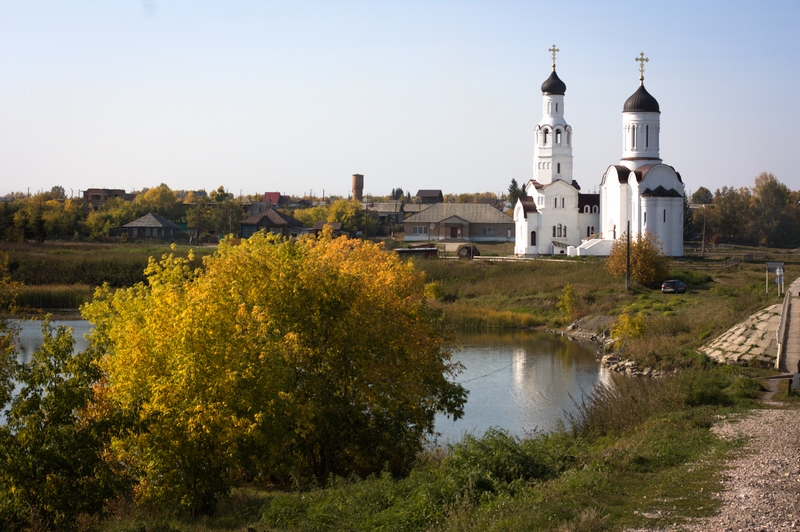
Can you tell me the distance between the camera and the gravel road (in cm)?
894

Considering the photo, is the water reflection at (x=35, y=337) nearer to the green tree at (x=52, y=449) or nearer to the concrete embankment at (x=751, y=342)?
the green tree at (x=52, y=449)

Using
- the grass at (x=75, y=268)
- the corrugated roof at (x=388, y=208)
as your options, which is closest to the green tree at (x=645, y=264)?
the grass at (x=75, y=268)

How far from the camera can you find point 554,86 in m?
61.0

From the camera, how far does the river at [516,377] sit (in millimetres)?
22344

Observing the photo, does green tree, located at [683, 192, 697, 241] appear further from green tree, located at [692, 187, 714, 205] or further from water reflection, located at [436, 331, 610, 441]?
green tree, located at [692, 187, 714, 205]

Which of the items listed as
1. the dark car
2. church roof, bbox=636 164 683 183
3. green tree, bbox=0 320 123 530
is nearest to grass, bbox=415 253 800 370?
the dark car

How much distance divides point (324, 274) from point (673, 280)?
103ft

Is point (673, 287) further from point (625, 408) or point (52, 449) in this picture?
point (52, 449)

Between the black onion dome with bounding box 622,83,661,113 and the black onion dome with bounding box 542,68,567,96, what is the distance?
202 inches

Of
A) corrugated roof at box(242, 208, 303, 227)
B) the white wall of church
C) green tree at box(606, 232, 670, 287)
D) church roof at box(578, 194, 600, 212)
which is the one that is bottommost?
green tree at box(606, 232, 670, 287)

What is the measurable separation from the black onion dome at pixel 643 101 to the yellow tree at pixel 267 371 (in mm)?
40911

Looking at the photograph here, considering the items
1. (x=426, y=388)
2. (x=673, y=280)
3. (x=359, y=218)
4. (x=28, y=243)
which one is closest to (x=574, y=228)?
(x=673, y=280)

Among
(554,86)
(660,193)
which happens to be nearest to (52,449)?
(660,193)

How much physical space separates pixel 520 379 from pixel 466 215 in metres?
51.9
